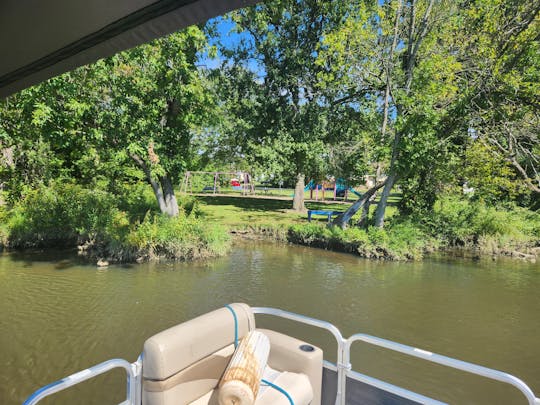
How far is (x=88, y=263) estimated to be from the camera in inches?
414

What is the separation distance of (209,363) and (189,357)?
27 cm

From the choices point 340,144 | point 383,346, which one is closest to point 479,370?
point 383,346

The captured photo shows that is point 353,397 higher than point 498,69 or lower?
lower

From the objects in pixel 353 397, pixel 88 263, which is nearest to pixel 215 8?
pixel 353 397

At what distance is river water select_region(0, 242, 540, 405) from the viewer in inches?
211

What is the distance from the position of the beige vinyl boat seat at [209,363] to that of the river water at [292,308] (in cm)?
270

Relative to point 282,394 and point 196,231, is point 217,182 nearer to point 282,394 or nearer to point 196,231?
point 196,231

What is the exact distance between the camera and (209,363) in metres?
2.82

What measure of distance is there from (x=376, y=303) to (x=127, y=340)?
211 inches

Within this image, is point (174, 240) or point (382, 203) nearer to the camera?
point (174, 240)

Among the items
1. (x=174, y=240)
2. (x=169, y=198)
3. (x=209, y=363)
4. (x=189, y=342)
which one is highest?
(x=169, y=198)

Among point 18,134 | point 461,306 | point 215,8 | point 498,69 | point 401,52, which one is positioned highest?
point 401,52

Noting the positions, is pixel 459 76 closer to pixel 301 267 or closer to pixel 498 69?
pixel 498 69

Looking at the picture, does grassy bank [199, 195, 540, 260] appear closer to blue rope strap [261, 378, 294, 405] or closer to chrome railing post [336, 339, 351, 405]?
chrome railing post [336, 339, 351, 405]
